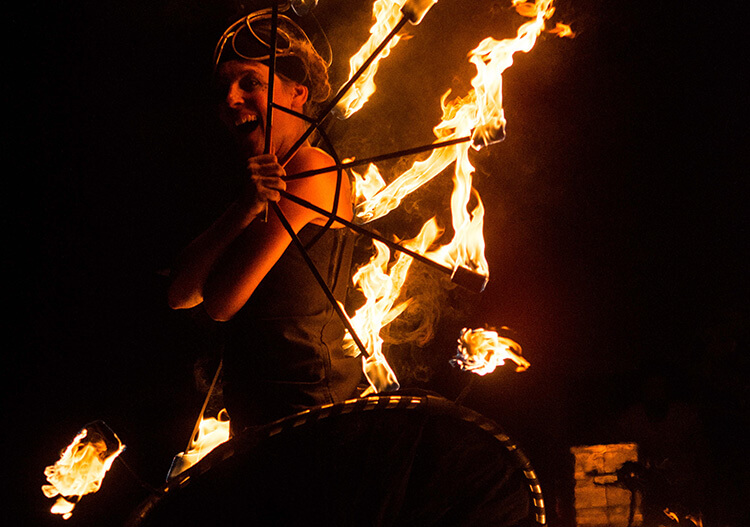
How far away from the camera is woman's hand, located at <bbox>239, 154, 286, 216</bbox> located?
7.20 ft

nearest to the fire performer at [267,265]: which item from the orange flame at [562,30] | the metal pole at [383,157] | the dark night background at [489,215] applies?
the metal pole at [383,157]

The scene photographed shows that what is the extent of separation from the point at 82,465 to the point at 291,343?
1261 mm

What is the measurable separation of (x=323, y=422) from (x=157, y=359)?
9.19ft

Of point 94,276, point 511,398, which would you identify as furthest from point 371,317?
point 94,276

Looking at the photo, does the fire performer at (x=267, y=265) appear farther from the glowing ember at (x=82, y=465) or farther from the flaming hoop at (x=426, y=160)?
the glowing ember at (x=82, y=465)

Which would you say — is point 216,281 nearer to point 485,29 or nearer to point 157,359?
point 157,359

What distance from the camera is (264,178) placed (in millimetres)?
2191

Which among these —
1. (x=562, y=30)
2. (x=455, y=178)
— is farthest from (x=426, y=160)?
(x=562, y=30)

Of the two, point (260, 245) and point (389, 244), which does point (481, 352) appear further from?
point (260, 245)

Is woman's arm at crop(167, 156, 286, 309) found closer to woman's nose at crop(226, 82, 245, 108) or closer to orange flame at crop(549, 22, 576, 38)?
woman's nose at crop(226, 82, 245, 108)

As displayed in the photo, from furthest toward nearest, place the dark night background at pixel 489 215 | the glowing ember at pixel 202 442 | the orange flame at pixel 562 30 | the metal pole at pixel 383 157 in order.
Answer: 1. the dark night background at pixel 489 215
2. the orange flame at pixel 562 30
3. the glowing ember at pixel 202 442
4. the metal pole at pixel 383 157

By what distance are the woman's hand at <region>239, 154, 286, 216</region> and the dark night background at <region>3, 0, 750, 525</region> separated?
2.08 metres

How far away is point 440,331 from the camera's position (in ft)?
13.8

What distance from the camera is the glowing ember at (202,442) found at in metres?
3.16
